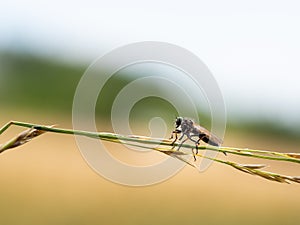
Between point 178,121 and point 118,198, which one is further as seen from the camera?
point 118,198

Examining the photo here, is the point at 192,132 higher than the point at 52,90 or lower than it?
lower

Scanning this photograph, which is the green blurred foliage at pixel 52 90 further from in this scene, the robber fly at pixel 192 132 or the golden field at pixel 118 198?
the robber fly at pixel 192 132

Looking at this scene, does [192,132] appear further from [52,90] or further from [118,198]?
[52,90]

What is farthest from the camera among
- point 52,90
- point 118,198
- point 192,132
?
point 52,90

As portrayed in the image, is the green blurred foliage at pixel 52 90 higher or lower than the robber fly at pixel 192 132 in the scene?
higher

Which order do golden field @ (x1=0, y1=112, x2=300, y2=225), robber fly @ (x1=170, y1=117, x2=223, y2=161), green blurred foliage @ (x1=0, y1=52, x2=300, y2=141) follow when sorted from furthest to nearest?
green blurred foliage @ (x1=0, y1=52, x2=300, y2=141), golden field @ (x1=0, y1=112, x2=300, y2=225), robber fly @ (x1=170, y1=117, x2=223, y2=161)

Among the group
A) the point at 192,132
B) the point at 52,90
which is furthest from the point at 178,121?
the point at 52,90

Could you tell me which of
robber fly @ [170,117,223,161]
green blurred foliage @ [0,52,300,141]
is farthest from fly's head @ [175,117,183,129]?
green blurred foliage @ [0,52,300,141]

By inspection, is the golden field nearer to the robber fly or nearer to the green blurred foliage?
the robber fly

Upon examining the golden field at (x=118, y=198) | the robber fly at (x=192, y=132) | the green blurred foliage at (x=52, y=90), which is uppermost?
the green blurred foliage at (x=52, y=90)

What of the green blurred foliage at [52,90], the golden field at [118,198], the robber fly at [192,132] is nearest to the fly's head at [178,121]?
the robber fly at [192,132]

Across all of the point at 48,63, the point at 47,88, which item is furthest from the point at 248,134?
the point at 48,63
